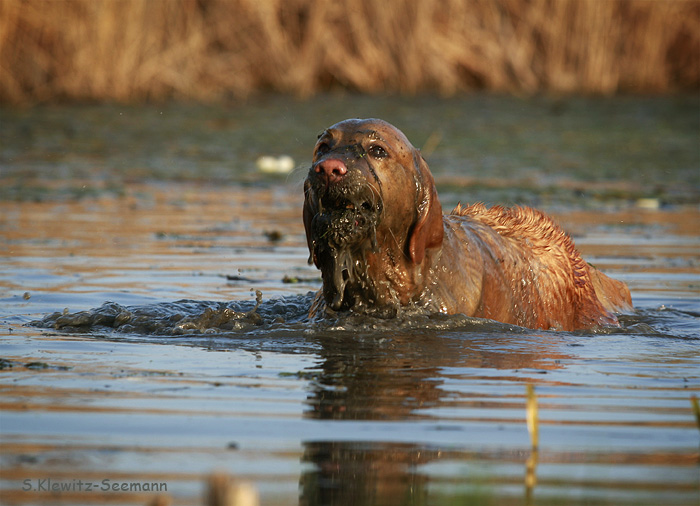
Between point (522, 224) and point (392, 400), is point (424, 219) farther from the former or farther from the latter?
point (392, 400)

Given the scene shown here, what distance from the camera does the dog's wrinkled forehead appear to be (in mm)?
5898

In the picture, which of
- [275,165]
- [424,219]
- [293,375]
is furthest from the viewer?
[275,165]

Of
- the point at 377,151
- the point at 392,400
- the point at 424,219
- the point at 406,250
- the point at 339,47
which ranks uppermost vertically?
the point at 339,47

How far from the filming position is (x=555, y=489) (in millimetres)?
3363

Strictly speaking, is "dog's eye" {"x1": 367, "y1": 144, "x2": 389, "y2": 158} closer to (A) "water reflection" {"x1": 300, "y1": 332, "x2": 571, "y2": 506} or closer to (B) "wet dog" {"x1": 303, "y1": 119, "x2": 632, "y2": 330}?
(B) "wet dog" {"x1": 303, "y1": 119, "x2": 632, "y2": 330}

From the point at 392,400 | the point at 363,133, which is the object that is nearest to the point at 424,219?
the point at 363,133

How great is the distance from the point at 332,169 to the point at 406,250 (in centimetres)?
76

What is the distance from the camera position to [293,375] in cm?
498

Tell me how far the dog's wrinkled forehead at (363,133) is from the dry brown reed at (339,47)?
43.2ft

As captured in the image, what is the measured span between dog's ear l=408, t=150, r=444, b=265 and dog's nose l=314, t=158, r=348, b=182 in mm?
598

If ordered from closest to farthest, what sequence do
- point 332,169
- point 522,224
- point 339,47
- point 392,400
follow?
1. point 392,400
2. point 332,169
3. point 522,224
4. point 339,47

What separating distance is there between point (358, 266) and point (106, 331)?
1394 mm

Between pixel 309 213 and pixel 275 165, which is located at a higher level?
pixel 275 165

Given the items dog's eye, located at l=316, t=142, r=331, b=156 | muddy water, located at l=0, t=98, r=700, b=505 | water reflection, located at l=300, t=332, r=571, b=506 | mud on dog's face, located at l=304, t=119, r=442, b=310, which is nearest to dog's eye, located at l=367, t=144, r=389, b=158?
mud on dog's face, located at l=304, t=119, r=442, b=310
